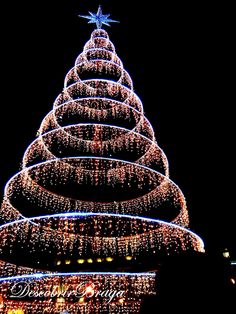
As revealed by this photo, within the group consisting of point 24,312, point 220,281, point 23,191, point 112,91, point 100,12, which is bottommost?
point 24,312

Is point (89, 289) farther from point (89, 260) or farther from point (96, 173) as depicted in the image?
point (89, 260)

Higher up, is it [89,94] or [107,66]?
[107,66]

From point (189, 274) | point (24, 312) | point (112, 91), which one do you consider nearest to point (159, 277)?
point (189, 274)

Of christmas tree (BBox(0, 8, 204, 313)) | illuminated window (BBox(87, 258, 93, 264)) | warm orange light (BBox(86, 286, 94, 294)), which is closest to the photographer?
christmas tree (BBox(0, 8, 204, 313))

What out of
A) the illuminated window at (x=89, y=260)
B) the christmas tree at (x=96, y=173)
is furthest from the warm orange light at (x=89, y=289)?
the illuminated window at (x=89, y=260)

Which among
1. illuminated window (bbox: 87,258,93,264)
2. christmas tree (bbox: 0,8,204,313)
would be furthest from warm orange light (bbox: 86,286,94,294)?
illuminated window (bbox: 87,258,93,264)

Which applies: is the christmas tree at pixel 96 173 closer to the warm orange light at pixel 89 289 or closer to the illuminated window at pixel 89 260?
the warm orange light at pixel 89 289

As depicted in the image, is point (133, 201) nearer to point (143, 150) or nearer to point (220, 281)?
point (143, 150)

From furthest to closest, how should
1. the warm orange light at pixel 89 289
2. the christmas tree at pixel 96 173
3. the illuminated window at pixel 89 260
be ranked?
the illuminated window at pixel 89 260, the warm orange light at pixel 89 289, the christmas tree at pixel 96 173

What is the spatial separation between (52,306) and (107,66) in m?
9.99

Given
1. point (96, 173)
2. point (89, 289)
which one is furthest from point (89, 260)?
point (96, 173)

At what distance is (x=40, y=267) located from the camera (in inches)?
848

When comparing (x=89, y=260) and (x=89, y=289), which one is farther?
(x=89, y=260)

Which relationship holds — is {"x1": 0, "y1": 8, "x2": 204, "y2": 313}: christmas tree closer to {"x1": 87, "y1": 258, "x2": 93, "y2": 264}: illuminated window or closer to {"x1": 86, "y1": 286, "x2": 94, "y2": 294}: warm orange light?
{"x1": 86, "y1": 286, "x2": 94, "y2": 294}: warm orange light
